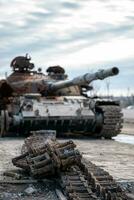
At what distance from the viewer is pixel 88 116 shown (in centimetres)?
1958

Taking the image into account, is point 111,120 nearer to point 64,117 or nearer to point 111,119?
point 111,119

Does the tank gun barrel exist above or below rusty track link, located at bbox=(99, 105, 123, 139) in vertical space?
above

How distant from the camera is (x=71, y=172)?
809 centimetres

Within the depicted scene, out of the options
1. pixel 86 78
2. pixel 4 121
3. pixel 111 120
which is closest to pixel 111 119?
pixel 111 120

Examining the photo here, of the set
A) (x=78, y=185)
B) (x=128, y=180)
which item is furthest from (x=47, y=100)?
(x=78, y=185)

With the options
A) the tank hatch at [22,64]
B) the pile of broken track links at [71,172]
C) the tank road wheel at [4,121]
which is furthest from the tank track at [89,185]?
the tank hatch at [22,64]

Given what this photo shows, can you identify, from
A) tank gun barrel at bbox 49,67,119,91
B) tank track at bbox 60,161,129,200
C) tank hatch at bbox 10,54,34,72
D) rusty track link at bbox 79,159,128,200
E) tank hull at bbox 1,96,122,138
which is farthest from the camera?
tank hatch at bbox 10,54,34,72

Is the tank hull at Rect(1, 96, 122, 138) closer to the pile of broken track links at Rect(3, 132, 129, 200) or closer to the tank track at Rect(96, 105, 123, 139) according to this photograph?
the tank track at Rect(96, 105, 123, 139)

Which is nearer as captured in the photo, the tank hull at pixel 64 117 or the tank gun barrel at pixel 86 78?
the tank gun barrel at pixel 86 78

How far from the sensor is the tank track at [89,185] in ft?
20.8

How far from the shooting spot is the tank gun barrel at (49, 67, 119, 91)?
1664cm

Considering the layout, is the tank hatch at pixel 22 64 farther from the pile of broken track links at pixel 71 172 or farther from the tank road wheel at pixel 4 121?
the pile of broken track links at pixel 71 172

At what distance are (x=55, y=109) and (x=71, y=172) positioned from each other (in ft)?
37.7

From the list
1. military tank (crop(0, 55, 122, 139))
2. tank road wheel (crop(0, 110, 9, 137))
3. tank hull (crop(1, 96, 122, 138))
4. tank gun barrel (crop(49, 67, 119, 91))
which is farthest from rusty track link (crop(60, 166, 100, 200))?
tank road wheel (crop(0, 110, 9, 137))
